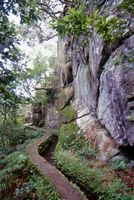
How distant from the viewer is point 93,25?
3.79 m

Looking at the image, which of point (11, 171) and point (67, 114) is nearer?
point (11, 171)

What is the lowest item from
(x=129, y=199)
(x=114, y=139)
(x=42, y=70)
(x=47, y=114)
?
(x=129, y=199)

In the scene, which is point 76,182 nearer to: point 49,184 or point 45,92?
point 49,184

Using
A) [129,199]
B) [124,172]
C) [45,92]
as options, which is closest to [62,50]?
[45,92]

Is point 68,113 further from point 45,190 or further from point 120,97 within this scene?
point 45,190

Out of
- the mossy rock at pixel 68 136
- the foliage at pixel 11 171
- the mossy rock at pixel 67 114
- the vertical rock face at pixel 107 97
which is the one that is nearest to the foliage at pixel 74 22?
the vertical rock face at pixel 107 97

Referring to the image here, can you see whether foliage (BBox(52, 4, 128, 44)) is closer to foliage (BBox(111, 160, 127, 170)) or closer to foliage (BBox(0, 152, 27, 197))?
foliage (BBox(111, 160, 127, 170))

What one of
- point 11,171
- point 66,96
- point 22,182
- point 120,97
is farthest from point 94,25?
point 66,96

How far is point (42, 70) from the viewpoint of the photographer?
23.5 metres

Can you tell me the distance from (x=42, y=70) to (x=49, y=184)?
17.8m

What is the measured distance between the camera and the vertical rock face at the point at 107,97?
7.56 meters

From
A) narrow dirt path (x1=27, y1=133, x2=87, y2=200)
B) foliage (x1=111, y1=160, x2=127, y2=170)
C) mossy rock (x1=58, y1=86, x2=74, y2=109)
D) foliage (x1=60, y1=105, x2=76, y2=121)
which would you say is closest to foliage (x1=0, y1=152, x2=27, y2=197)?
narrow dirt path (x1=27, y1=133, x2=87, y2=200)

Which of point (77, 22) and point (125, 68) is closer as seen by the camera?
point (77, 22)

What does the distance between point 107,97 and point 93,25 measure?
5391mm
